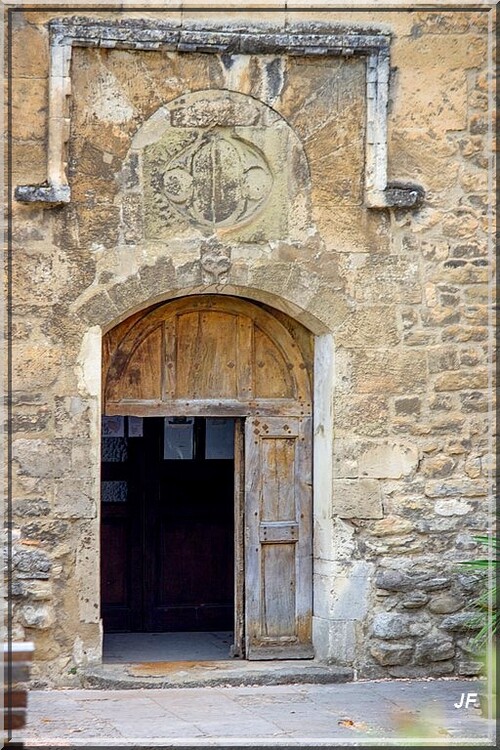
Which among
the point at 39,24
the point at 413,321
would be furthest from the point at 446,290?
the point at 39,24

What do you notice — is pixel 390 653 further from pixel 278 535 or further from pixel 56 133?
pixel 56 133

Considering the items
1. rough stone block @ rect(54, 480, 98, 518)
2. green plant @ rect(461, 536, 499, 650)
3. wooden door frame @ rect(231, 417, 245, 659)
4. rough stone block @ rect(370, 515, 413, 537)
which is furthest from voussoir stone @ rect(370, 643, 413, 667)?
rough stone block @ rect(54, 480, 98, 518)

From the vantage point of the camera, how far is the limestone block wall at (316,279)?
7.76m

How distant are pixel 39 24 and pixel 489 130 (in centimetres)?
272

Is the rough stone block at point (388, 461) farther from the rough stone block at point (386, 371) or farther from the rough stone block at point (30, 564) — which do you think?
the rough stone block at point (30, 564)

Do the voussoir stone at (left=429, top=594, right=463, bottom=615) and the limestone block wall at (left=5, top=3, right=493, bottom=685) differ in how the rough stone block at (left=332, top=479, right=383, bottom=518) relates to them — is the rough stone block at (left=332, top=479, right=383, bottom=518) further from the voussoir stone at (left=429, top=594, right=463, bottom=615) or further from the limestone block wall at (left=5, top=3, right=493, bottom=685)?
the voussoir stone at (left=429, top=594, right=463, bottom=615)

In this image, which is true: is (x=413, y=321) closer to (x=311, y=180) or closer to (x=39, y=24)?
(x=311, y=180)

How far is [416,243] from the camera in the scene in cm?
811

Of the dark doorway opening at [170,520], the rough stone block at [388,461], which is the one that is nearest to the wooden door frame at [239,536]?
the rough stone block at [388,461]

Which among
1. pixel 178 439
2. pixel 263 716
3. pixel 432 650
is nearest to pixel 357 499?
pixel 432 650

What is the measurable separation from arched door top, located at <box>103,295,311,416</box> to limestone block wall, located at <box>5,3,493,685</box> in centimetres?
24

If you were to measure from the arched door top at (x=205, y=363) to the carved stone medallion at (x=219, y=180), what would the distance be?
0.60m

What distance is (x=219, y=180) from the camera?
7.96 meters

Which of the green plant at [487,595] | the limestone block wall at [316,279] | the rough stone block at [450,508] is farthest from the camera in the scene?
the rough stone block at [450,508]
